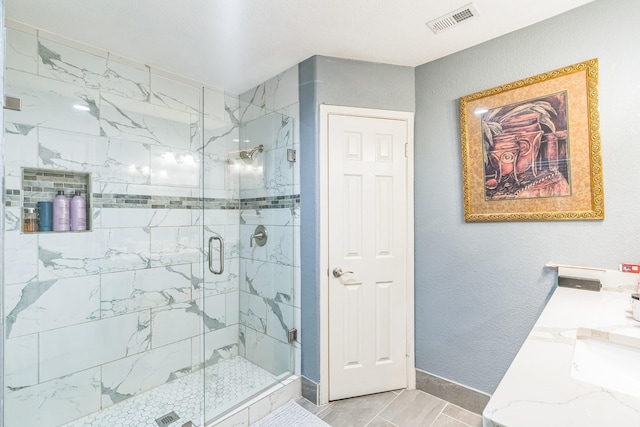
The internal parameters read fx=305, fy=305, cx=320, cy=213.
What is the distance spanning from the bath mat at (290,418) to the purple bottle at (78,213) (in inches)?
65.0

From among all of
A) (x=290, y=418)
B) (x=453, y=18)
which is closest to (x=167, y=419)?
(x=290, y=418)

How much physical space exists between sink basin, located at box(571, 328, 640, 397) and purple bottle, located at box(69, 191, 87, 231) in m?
2.54

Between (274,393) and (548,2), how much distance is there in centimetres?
278

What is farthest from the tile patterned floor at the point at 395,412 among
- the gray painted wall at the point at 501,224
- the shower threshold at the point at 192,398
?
the shower threshold at the point at 192,398

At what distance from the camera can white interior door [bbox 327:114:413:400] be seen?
2107mm

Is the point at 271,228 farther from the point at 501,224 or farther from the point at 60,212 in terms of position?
the point at 501,224

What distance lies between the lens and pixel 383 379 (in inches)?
85.4

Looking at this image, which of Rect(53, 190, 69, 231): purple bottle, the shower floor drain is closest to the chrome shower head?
Rect(53, 190, 69, 231): purple bottle

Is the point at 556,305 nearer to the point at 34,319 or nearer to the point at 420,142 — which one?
the point at 420,142

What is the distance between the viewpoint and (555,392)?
689 millimetres

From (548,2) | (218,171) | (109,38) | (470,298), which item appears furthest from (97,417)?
(548,2)

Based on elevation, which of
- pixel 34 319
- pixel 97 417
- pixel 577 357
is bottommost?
pixel 97 417

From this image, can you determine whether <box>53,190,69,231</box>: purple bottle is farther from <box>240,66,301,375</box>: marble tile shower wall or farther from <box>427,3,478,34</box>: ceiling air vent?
<box>427,3,478,34</box>: ceiling air vent

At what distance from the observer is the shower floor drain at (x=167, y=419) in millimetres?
1837
